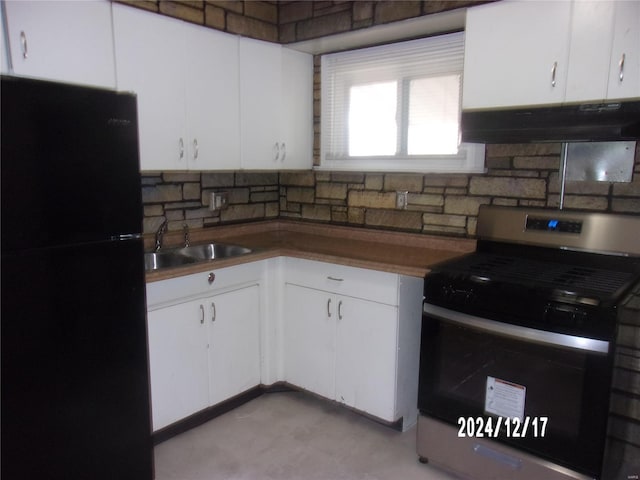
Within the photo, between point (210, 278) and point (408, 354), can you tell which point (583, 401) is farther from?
point (210, 278)

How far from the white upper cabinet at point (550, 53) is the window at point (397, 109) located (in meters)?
0.42

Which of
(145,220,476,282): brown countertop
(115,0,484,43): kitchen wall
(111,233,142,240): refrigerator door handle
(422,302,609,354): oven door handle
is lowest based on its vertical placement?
(422,302,609,354): oven door handle

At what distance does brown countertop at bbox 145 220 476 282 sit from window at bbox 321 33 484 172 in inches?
16.6

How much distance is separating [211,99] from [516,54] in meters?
1.59

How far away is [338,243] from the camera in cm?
291

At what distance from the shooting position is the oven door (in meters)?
1.69

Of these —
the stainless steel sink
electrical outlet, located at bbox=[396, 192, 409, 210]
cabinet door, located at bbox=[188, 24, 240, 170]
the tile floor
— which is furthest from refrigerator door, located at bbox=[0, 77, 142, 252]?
electrical outlet, located at bbox=[396, 192, 409, 210]

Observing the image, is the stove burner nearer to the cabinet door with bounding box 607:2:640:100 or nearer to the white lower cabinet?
the white lower cabinet

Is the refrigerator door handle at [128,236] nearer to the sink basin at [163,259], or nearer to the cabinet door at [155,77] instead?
the cabinet door at [155,77]

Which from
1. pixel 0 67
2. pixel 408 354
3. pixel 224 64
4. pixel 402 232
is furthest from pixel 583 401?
pixel 0 67

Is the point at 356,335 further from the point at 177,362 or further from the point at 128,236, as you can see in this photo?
the point at 128,236

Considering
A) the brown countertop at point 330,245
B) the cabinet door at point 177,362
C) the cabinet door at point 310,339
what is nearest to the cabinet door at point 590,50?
the brown countertop at point 330,245

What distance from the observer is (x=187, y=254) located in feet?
9.45

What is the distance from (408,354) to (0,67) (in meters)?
2.24
